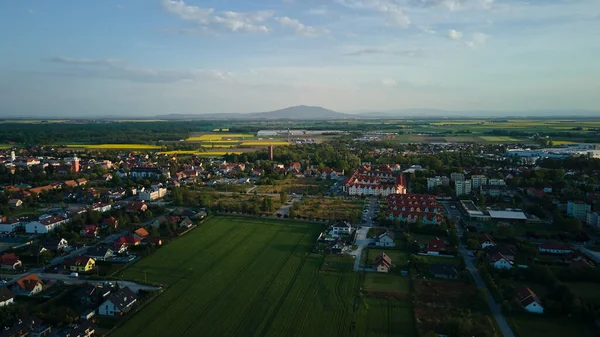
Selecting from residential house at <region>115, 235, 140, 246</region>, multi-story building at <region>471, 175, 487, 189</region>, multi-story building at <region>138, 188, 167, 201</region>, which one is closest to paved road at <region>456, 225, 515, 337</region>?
multi-story building at <region>471, 175, 487, 189</region>

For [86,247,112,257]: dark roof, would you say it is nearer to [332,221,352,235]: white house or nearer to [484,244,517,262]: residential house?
[332,221,352,235]: white house

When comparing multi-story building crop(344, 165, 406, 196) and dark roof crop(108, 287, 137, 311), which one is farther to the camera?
multi-story building crop(344, 165, 406, 196)

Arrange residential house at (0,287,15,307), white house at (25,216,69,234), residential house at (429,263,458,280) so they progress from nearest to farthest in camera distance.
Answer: residential house at (0,287,15,307) < residential house at (429,263,458,280) < white house at (25,216,69,234)

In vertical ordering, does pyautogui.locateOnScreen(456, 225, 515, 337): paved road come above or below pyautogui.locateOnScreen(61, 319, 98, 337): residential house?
below

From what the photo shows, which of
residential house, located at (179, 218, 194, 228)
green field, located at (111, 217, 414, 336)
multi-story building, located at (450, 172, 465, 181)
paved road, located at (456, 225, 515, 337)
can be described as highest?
multi-story building, located at (450, 172, 465, 181)

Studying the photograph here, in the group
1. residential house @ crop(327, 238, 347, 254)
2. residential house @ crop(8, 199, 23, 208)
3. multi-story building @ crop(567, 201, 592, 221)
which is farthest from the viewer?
residential house @ crop(8, 199, 23, 208)

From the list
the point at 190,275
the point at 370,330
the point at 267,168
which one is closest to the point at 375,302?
the point at 370,330

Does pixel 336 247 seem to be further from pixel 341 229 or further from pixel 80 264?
pixel 80 264
